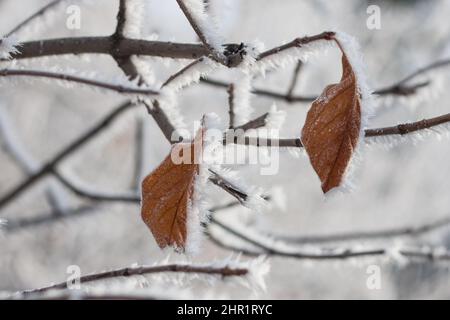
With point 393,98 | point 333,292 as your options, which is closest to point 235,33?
point 333,292

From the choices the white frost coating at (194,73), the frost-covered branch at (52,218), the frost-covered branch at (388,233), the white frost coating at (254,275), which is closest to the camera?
the white frost coating at (254,275)

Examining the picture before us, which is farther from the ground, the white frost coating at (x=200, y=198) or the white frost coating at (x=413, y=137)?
the white frost coating at (x=413, y=137)

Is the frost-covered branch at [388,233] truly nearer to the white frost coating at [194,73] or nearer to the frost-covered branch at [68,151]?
the frost-covered branch at [68,151]

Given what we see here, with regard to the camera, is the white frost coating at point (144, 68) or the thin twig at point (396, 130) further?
the white frost coating at point (144, 68)

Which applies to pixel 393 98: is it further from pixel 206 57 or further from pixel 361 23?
pixel 361 23

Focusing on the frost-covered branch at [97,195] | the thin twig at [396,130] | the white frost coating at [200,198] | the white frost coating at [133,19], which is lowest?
the white frost coating at [200,198]

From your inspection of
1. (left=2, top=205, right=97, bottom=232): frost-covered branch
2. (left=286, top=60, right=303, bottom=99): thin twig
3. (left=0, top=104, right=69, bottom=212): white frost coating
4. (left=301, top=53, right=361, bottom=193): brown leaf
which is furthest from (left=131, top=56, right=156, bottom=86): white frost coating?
(left=2, top=205, right=97, bottom=232): frost-covered branch

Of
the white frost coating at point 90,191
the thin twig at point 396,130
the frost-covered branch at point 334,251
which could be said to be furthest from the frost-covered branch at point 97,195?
the thin twig at point 396,130
